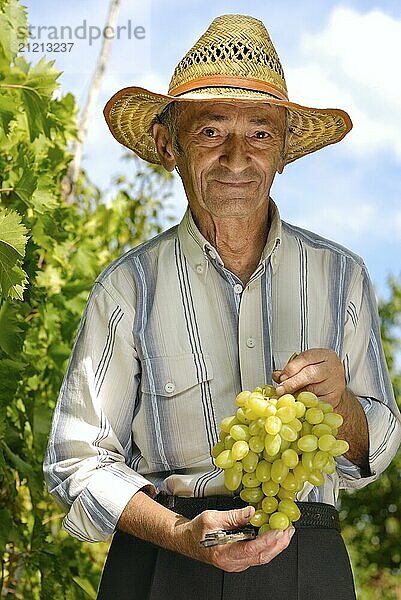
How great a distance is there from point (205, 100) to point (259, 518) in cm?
73

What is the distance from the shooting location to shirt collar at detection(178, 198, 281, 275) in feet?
6.89

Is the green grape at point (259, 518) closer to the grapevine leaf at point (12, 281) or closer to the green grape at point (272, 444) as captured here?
the green grape at point (272, 444)

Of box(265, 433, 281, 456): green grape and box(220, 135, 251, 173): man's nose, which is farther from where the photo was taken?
box(220, 135, 251, 173): man's nose

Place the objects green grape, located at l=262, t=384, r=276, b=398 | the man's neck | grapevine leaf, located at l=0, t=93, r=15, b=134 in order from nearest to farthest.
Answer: green grape, located at l=262, t=384, r=276, b=398, the man's neck, grapevine leaf, located at l=0, t=93, r=15, b=134

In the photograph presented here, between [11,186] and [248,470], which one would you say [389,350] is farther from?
[248,470]

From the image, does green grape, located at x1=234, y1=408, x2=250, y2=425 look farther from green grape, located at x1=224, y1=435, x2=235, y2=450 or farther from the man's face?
the man's face

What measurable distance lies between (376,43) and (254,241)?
12.9 meters

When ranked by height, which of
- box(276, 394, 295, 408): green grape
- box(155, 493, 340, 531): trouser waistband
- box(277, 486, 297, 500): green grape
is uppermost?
box(276, 394, 295, 408): green grape

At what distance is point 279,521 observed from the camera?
5.34ft

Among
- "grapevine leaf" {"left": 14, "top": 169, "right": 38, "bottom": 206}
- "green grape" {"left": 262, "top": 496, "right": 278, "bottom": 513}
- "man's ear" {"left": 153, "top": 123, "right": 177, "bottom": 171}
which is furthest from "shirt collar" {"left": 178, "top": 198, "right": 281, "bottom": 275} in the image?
"green grape" {"left": 262, "top": 496, "right": 278, "bottom": 513}

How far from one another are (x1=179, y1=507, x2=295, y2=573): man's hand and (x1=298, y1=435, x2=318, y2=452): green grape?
4.6 inches

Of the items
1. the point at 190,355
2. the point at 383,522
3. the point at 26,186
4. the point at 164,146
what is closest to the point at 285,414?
the point at 190,355

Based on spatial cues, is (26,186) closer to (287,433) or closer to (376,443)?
(376,443)

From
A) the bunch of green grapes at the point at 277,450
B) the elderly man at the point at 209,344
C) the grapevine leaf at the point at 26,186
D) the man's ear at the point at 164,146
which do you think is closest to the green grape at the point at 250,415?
the bunch of green grapes at the point at 277,450
